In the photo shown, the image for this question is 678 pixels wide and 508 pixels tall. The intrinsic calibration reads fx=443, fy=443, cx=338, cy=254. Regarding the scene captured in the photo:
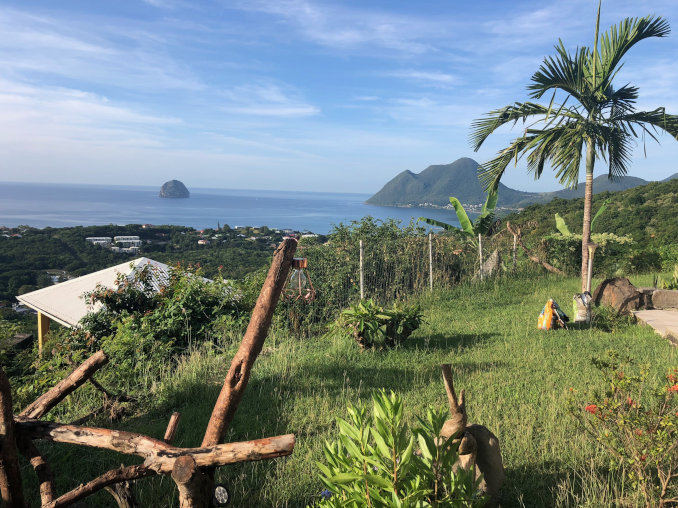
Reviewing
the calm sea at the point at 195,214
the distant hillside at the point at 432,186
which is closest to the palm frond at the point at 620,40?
the calm sea at the point at 195,214

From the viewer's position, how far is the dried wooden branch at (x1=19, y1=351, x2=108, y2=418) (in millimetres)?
2797

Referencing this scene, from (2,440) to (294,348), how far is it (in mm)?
4889

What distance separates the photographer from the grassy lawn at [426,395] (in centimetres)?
327

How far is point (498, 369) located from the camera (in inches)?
229

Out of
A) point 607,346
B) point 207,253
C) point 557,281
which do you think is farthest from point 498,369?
point 207,253

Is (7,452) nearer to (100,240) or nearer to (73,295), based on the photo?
(73,295)

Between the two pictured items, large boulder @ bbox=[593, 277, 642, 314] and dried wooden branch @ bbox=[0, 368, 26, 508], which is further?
large boulder @ bbox=[593, 277, 642, 314]

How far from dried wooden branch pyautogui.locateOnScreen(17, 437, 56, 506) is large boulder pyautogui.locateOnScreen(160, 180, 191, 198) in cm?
14465

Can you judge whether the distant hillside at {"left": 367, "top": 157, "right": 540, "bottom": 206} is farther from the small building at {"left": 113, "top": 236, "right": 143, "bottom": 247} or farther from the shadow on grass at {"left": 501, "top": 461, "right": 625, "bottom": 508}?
the shadow on grass at {"left": 501, "top": 461, "right": 625, "bottom": 508}

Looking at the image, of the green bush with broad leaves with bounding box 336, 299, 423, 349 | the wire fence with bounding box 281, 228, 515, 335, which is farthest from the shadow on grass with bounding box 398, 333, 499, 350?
the wire fence with bounding box 281, 228, 515, 335

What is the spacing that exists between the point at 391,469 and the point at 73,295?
12.7 m

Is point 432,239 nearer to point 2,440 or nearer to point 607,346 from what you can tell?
point 607,346

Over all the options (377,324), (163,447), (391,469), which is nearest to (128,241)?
(377,324)

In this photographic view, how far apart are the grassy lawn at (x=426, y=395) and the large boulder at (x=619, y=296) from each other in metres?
1.13
